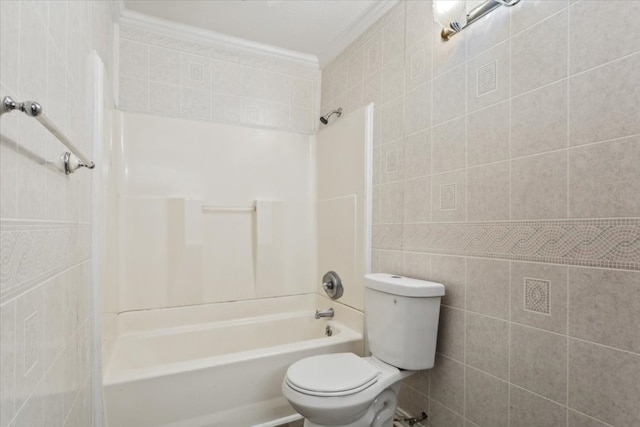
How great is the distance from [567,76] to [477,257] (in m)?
0.70

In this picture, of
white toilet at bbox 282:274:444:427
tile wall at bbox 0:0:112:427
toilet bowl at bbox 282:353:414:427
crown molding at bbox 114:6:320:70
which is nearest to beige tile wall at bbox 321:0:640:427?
white toilet at bbox 282:274:444:427

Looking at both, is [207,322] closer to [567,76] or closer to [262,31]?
[262,31]

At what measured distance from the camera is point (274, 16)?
6.80 feet

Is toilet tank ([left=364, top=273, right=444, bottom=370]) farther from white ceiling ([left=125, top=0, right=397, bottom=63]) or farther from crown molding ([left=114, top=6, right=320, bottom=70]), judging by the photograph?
crown molding ([left=114, top=6, right=320, bottom=70])

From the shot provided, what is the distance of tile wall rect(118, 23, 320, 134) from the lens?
83.5 inches

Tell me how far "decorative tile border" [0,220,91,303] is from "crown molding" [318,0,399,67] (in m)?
1.86

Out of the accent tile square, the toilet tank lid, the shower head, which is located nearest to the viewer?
the accent tile square

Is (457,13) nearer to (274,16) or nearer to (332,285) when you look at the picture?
(274,16)

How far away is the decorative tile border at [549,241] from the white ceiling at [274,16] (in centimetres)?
135

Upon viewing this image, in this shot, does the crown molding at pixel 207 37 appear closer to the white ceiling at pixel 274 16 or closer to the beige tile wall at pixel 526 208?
the white ceiling at pixel 274 16

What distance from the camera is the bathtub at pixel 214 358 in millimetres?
1480

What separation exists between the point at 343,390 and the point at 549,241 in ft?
3.03

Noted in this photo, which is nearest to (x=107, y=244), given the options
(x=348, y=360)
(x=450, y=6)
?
(x=348, y=360)

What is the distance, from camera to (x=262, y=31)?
2.25 meters
